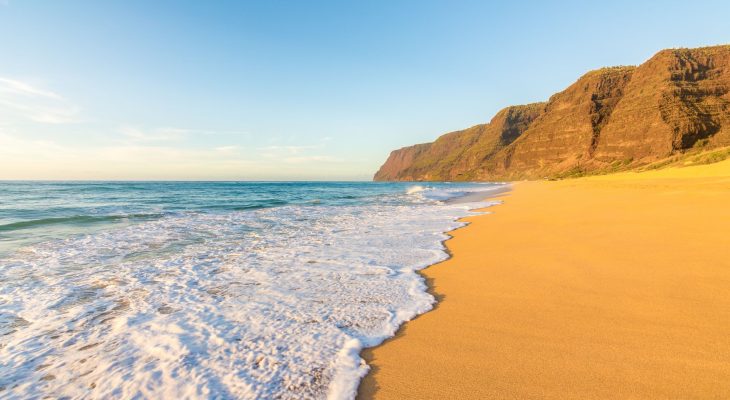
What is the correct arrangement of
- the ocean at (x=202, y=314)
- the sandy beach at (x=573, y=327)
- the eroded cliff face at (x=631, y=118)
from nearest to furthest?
1. the sandy beach at (x=573, y=327)
2. the ocean at (x=202, y=314)
3. the eroded cliff face at (x=631, y=118)

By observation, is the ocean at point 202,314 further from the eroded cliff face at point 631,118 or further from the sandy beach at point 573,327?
the eroded cliff face at point 631,118

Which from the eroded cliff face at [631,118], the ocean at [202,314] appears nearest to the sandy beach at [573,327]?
the ocean at [202,314]

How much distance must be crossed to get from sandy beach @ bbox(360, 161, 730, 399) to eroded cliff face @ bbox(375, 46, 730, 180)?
6641cm

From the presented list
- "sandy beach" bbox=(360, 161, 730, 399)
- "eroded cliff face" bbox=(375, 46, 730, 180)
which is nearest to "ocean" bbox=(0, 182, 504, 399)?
"sandy beach" bbox=(360, 161, 730, 399)

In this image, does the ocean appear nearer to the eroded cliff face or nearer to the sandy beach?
the sandy beach

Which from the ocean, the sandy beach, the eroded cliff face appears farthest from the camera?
the eroded cliff face

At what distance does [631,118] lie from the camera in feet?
234

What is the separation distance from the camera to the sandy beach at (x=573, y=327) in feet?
7.77

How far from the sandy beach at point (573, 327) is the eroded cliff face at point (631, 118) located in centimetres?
6641

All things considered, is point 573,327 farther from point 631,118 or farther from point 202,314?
point 631,118

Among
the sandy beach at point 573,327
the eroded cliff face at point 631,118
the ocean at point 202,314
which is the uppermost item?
the eroded cliff face at point 631,118

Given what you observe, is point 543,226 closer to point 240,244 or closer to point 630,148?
point 240,244

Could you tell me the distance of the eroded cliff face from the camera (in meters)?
59.0

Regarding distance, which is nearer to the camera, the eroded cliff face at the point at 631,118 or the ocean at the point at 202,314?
the ocean at the point at 202,314
